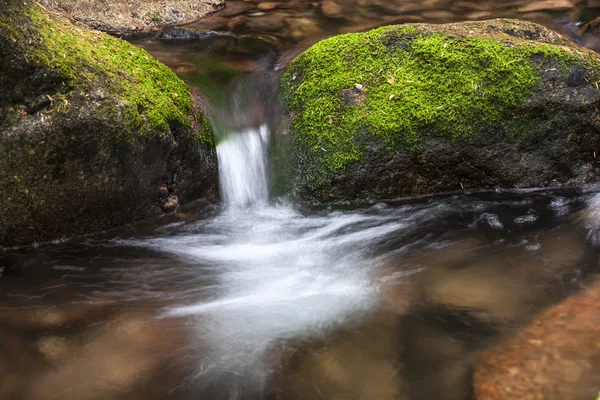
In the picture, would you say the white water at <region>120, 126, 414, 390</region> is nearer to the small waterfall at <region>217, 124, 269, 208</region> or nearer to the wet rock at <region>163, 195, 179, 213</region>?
the small waterfall at <region>217, 124, 269, 208</region>

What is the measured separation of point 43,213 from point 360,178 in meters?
2.86

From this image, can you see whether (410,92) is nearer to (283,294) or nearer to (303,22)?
(283,294)

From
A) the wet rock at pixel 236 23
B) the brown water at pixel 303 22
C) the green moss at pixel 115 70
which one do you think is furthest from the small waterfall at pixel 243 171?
the wet rock at pixel 236 23

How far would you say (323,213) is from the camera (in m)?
5.39

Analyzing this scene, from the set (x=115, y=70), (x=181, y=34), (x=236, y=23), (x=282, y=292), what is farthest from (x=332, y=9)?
(x=282, y=292)

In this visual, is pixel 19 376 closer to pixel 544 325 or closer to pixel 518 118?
pixel 544 325

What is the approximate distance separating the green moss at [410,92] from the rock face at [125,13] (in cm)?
434

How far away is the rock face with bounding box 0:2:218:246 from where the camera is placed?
14.2ft

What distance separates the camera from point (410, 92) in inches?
218

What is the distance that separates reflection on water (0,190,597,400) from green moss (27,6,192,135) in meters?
1.02

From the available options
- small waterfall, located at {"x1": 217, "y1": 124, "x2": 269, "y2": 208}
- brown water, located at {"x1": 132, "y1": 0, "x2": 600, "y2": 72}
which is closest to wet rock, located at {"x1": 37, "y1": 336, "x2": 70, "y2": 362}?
small waterfall, located at {"x1": 217, "y1": 124, "x2": 269, "y2": 208}

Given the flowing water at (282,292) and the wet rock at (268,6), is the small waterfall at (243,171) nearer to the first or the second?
the flowing water at (282,292)

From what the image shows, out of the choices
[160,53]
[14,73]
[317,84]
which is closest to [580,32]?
[317,84]

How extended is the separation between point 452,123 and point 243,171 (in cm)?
216
